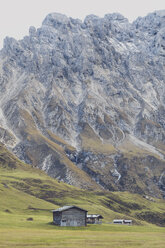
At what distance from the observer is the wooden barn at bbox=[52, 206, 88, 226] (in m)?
108

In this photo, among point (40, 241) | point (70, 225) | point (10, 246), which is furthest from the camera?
point (70, 225)

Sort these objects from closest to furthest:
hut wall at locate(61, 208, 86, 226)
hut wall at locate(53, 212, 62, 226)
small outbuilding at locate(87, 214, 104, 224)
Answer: hut wall at locate(53, 212, 62, 226) < hut wall at locate(61, 208, 86, 226) < small outbuilding at locate(87, 214, 104, 224)

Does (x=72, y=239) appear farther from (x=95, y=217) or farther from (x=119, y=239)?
(x=95, y=217)

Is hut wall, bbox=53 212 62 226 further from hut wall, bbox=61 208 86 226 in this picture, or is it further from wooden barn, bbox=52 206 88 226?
hut wall, bbox=61 208 86 226

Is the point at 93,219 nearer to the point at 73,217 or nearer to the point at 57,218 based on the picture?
the point at 73,217

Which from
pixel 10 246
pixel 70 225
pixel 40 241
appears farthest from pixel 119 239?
pixel 70 225

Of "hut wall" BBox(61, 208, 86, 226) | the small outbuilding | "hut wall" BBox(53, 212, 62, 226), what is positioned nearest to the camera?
"hut wall" BBox(53, 212, 62, 226)

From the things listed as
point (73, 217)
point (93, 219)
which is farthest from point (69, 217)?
point (93, 219)

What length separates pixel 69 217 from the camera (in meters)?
110

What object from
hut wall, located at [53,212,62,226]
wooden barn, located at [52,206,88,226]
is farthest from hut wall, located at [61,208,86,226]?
hut wall, located at [53,212,62,226]

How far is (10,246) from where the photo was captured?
5881 centimetres

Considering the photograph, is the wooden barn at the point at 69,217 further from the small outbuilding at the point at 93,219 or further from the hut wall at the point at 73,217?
the small outbuilding at the point at 93,219

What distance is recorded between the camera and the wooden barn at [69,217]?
10831 cm

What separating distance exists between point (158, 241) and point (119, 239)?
929 cm
